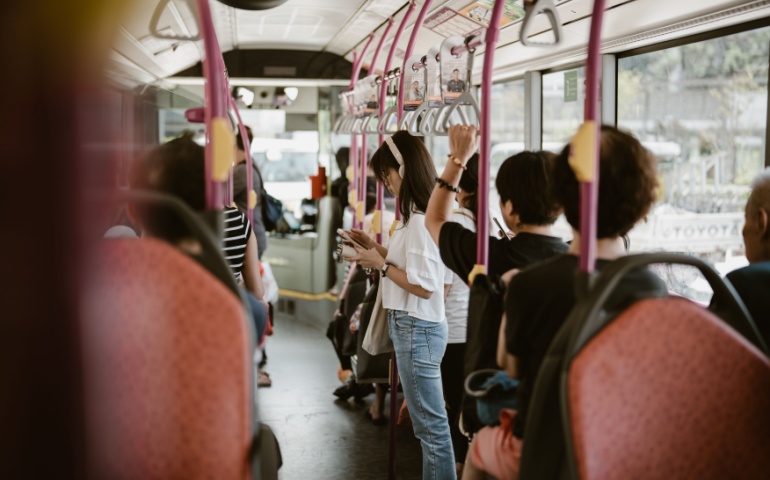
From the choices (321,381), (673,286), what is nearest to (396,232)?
(673,286)

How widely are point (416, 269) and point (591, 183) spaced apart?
4.78 ft

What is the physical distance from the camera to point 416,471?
406 cm

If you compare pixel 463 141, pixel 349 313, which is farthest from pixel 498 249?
pixel 349 313

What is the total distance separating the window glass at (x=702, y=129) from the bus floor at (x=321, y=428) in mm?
1735

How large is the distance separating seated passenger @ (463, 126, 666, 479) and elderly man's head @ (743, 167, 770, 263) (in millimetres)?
495

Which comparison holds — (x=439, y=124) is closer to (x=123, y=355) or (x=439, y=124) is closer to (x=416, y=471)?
(x=123, y=355)

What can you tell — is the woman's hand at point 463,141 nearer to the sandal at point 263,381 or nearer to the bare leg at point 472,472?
the bare leg at point 472,472

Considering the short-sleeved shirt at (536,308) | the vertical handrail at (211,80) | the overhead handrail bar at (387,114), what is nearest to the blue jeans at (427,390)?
the overhead handrail bar at (387,114)

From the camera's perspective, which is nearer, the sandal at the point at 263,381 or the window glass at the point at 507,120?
the window glass at the point at 507,120

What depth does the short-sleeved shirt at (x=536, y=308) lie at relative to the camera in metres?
1.86

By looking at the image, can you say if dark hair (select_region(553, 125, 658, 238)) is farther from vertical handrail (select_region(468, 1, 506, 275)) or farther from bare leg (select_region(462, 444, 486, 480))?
bare leg (select_region(462, 444, 486, 480))

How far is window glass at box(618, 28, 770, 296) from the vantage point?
3.16m

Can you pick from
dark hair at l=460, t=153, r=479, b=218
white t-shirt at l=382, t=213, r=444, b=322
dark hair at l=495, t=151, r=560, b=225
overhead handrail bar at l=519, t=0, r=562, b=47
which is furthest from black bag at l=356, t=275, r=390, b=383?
overhead handrail bar at l=519, t=0, r=562, b=47

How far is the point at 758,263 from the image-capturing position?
6.85ft
